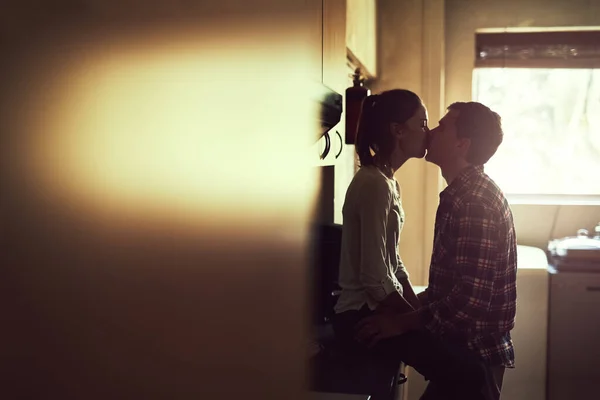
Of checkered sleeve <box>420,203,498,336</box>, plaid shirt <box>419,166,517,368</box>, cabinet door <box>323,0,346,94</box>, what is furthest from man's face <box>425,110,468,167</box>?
cabinet door <box>323,0,346,94</box>

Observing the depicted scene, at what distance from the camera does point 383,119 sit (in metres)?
1.91

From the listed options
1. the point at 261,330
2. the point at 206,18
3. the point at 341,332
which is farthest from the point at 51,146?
the point at 341,332

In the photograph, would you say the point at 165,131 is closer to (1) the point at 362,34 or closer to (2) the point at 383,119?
(2) the point at 383,119

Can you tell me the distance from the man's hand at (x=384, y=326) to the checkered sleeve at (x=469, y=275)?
68 mm

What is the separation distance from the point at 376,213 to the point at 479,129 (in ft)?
1.72

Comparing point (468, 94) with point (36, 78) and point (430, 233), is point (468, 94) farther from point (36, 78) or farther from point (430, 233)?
point (36, 78)

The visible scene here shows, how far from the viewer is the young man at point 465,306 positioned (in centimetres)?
177

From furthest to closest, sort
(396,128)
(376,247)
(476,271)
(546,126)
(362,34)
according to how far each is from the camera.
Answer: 1. (546,126)
2. (362,34)
3. (396,128)
4. (476,271)
5. (376,247)

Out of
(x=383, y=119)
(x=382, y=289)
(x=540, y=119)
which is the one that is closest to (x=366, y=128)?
(x=383, y=119)

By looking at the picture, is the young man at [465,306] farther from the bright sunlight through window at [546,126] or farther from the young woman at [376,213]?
the bright sunlight through window at [546,126]

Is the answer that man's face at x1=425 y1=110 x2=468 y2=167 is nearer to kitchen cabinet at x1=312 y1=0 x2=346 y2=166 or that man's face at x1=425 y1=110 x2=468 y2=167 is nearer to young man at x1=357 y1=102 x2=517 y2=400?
young man at x1=357 y1=102 x2=517 y2=400

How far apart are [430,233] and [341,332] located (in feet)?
5.07

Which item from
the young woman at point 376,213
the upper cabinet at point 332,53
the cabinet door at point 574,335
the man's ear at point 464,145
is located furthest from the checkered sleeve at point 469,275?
the cabinet door at point 574,335

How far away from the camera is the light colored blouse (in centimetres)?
A: 172
